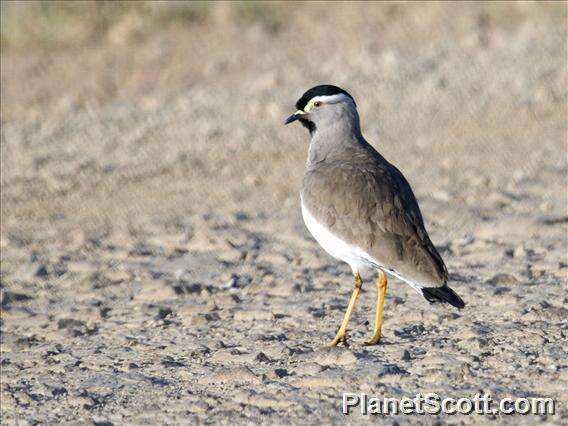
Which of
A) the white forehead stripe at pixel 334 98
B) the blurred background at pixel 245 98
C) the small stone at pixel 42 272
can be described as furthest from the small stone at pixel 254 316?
the blurred background at pixel 245 98

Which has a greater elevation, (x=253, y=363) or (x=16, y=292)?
(x=16, y=292)

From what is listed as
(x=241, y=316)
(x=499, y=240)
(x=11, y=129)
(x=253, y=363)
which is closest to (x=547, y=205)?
(x=499, y=240)

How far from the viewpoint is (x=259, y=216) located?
396 inches

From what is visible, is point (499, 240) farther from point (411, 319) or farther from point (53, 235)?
point (53, 235)

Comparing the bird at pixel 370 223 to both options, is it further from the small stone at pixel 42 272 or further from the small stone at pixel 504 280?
the small stone at pixel 42 272

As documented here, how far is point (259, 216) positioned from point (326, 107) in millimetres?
2702

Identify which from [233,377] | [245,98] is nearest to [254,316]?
[233,377]

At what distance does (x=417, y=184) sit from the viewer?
10711 mm

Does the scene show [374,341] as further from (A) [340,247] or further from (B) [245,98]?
(B) [245,98]

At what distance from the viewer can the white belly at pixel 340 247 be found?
6.53 meters

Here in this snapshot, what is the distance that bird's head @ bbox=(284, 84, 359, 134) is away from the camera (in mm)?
7414

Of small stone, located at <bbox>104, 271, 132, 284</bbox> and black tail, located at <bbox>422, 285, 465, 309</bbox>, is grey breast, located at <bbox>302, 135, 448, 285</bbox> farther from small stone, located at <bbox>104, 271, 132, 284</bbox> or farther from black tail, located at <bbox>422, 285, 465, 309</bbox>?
small stone, located at <bbox>104, 271, 132, 284</bbox>

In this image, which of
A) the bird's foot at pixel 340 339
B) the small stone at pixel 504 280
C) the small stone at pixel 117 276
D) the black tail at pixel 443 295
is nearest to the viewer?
the black tail at pixel 443 295

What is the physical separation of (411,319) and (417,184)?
3.69m
